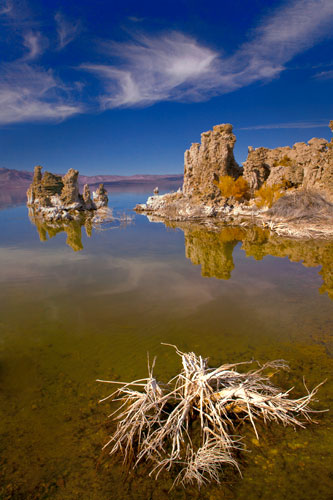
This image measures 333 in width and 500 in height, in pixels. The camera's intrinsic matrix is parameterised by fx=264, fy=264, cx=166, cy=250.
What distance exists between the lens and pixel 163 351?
510 centimetres

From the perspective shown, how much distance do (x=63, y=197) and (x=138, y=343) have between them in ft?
92.0

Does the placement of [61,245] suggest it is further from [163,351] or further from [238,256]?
[163,351]

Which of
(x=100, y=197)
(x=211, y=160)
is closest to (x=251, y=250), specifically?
(x=211, y=160)

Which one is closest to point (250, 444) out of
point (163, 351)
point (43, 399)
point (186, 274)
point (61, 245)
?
point (163, 351)

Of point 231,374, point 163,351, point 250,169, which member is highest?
point 250,169

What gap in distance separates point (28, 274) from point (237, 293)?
7.61m

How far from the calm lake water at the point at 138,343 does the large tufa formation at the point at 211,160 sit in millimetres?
18118

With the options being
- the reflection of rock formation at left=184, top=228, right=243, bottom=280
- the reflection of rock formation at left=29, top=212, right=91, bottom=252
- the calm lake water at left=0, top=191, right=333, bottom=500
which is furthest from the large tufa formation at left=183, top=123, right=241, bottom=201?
the calm lake water at left=0, top=191, right=333, bottom=500

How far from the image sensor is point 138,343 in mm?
5434

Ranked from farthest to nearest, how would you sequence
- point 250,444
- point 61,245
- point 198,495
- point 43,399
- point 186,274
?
point 61,245 → point 186,274 → point 43,399 → point 250,444 → point 198,495

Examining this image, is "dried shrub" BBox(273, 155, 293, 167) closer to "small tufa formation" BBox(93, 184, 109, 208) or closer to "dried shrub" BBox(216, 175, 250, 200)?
"dried shrub" BBox(216, 175, 250, 200)

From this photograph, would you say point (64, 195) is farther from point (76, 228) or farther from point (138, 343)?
point (138, 343)

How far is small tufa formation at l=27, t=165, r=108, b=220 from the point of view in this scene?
27355mm

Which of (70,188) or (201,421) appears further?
(70,188)
